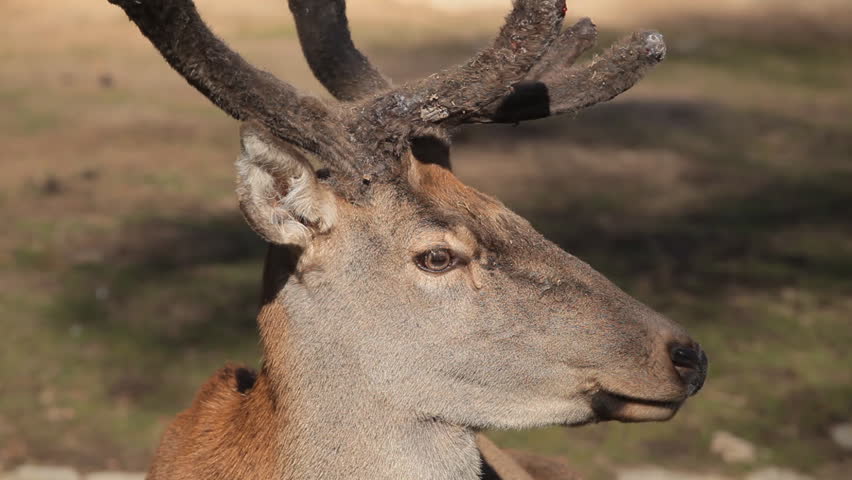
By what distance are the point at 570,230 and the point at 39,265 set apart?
15.2 ft

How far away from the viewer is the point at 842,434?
6324mm

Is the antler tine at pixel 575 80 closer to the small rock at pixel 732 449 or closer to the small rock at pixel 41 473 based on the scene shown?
the small rock at pixel 732 449

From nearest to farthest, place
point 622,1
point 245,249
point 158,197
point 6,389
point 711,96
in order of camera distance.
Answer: point 6,389, point 245,249, point 158,197, point 711,96, point 622,1

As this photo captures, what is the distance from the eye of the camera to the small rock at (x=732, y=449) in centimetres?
610

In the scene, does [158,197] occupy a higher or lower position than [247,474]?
higher

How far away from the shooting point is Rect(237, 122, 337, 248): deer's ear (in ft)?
10.2

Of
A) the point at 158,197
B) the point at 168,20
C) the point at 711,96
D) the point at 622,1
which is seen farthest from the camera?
the point at 622,1

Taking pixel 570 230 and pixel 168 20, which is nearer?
pixel 168 20

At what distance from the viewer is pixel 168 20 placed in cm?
304

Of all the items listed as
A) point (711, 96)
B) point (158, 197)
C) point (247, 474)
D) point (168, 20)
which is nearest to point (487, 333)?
point (247, 474)

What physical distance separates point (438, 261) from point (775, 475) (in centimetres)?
350

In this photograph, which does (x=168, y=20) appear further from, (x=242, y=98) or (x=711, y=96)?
(x=711, y=96)

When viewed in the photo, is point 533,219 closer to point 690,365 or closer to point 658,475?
point 658,475

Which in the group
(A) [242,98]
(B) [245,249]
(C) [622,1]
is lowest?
(A) [242,98]
